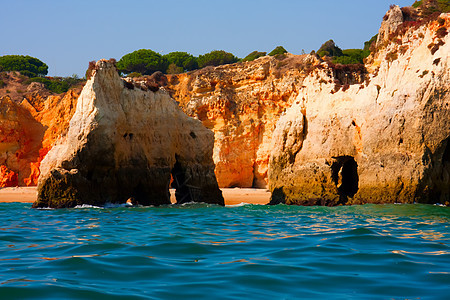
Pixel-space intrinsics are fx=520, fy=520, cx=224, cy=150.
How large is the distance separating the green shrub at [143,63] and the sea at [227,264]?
205 ft

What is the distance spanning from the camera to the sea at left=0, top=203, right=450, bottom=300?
16.5ft

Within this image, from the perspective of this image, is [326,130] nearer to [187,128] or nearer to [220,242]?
[187,128]

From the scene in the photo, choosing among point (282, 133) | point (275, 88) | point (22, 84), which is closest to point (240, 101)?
point (275, 88)

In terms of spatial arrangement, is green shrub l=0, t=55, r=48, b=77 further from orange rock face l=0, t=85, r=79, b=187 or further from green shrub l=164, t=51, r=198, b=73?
orange rock face l=0, t=85, r=79, b=187

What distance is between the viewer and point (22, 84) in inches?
2429

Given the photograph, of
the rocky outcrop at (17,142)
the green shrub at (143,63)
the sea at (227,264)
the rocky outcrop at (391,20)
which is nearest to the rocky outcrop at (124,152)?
the sea at (227,264)

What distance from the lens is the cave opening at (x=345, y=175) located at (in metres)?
23.0

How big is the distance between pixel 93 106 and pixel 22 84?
147ft

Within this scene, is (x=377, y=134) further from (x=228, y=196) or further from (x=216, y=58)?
(x=216, y=58)

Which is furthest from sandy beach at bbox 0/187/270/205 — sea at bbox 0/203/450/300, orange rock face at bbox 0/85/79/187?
sea at bbox 0/203/450/300

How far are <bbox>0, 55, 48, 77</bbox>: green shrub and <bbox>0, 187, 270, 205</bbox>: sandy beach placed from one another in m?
39.7

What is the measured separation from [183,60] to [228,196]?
4206cm

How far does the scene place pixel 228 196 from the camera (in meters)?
34.4

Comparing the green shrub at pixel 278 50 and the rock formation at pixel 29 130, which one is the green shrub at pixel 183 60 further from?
the rock formation at pixel 29 130
